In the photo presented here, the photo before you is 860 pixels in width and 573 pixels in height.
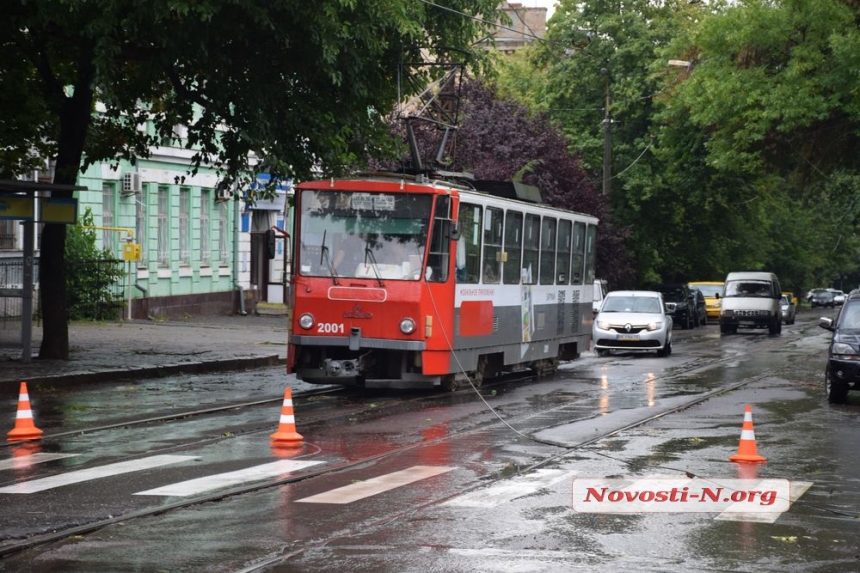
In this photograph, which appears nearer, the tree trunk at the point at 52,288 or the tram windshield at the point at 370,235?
the tram windshield at the point at 370,235

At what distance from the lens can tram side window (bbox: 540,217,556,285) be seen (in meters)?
25.5

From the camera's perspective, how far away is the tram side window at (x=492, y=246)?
73.4ft

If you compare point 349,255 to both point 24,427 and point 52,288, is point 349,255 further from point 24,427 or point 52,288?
point 24,427

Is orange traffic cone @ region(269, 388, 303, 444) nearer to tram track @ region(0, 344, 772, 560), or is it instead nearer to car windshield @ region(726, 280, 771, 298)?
tram track @ region(0, 344, 772, 560)

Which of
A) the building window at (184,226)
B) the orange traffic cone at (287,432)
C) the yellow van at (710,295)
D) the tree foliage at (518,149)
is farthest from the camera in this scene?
the yellow van at (710,295)

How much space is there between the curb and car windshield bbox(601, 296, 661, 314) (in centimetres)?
1009

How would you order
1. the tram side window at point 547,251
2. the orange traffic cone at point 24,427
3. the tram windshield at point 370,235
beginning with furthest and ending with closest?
the tram side window at point 547,251
the tram windshield at point 370,235
the orange traffic cone at point 24,427

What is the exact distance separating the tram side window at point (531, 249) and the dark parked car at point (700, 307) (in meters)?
33.2

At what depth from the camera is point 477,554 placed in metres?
8.66

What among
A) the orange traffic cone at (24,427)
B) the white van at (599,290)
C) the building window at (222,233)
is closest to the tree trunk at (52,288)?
the orange traffic cone at (24,427)

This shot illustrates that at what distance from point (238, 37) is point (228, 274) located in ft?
86.1

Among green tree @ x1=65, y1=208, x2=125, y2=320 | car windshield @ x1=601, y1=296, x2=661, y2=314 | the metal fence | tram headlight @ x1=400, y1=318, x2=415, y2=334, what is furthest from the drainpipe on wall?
tram headlight @ x1=400, y1=318, x2=415, y2=334

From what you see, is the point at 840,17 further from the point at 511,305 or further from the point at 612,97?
the point at 612,97

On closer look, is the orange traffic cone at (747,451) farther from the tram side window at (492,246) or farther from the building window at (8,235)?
the building window at (8,235)
